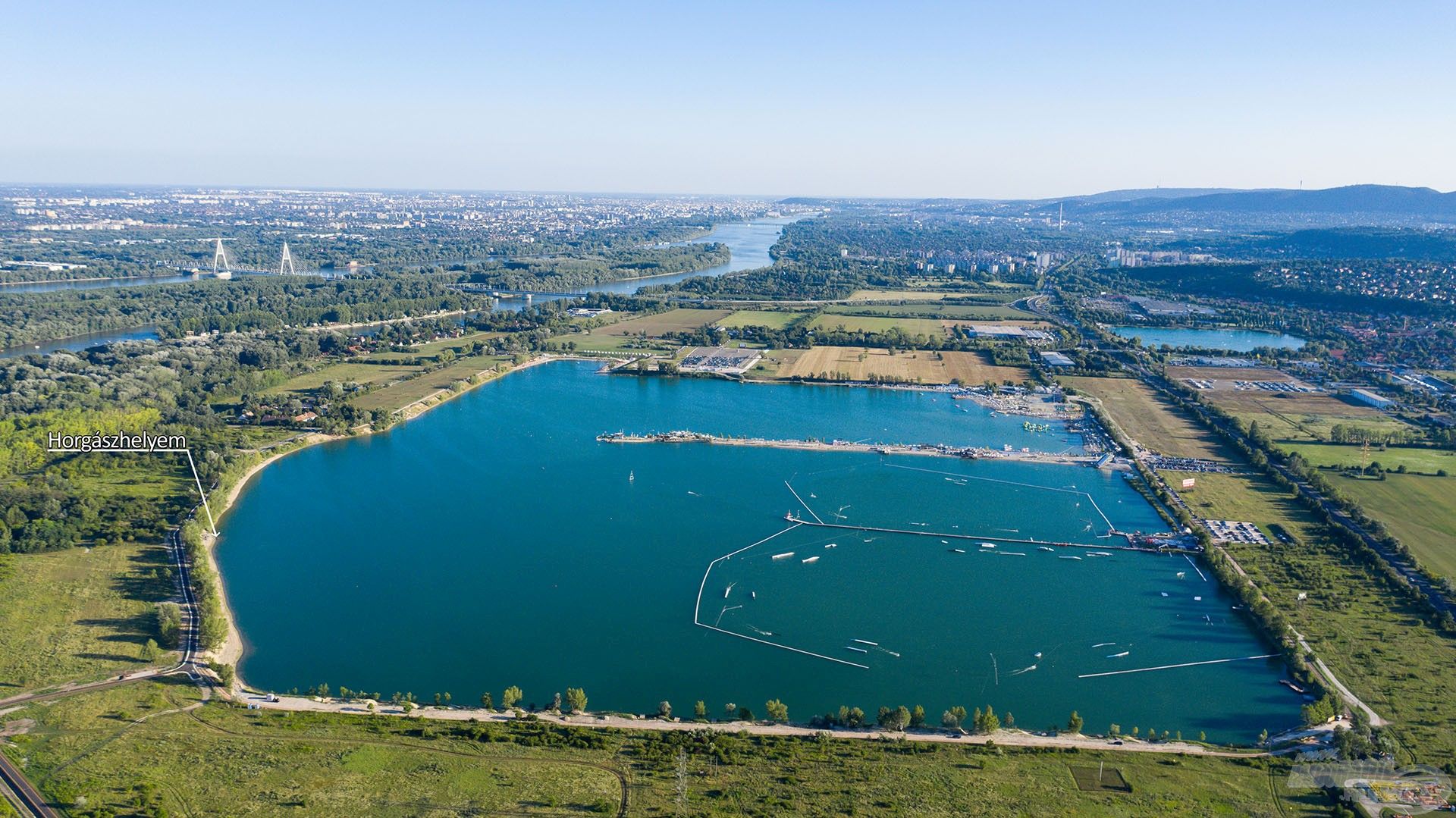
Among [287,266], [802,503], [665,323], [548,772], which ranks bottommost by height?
[548,772]

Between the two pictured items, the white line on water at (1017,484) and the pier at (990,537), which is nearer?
the pier at (990,537)

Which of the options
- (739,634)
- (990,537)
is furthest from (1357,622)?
(739,634)

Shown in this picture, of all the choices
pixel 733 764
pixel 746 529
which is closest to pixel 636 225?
pixel 746 529

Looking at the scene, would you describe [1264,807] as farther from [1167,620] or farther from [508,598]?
[508,598]

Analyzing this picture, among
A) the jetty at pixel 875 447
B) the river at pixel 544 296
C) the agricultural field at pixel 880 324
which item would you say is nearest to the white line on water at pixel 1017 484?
the jetty at pixel 875 447

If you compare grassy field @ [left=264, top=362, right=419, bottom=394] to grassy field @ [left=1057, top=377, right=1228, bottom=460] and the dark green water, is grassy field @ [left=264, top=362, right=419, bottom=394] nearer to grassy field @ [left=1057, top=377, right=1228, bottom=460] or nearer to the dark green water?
the dark green water

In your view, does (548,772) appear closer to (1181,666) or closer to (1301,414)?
(1181,666)

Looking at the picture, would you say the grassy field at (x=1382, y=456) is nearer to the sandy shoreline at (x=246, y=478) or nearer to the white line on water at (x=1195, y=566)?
the white line on water at (x=1195, y=566)
